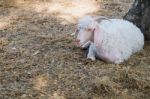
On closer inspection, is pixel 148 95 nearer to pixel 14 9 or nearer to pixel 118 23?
pixel 118 23

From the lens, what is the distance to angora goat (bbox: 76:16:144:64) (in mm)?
5031

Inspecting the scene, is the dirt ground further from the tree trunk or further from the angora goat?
the tree trunk

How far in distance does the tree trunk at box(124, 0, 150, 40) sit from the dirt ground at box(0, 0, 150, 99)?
23cm

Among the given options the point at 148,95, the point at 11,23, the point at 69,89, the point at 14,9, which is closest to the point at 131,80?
the point at 148,95

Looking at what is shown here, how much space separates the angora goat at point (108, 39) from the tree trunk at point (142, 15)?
0.40 m

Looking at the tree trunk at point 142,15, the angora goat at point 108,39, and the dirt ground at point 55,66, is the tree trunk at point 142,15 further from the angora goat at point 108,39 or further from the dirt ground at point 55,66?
the angora goat at point 108,39

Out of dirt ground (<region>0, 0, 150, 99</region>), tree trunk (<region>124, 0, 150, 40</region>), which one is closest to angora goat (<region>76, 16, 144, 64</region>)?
dirt ground (<region>0, 0, 150, 99</region>)

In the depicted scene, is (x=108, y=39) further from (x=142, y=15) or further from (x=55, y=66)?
(x=142, y=15)

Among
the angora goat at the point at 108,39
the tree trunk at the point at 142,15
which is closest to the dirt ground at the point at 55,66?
the angora goat at the point at 108,39

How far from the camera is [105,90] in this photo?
4.43 m

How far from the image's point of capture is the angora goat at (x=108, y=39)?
16.5ft

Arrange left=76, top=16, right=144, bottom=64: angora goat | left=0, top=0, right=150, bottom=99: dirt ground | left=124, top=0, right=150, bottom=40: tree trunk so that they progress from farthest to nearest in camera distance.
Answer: left=124, top=0, right=150, bottom=40: tree trunk → left=76, top=16, right=144, bottom=64: angora goat → left=0, top=0, right=150, bottom=99: dirt ground

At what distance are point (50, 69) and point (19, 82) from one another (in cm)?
46

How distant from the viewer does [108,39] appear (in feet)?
16.5
